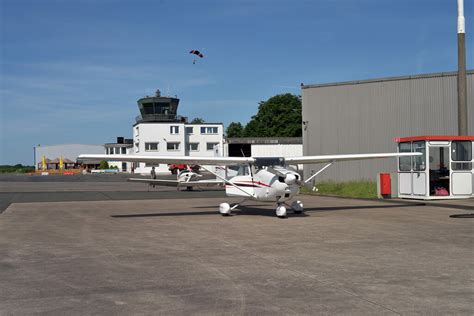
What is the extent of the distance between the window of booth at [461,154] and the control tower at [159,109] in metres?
67.6

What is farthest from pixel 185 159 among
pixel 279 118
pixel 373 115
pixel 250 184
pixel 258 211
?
pixel 279 118

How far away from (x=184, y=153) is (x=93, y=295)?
254 ft

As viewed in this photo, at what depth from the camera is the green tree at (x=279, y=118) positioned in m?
92.2

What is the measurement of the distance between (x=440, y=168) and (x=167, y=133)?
6393 cm

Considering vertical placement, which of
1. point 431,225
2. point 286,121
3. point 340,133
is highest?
point 286,121

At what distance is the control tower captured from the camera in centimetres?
8650

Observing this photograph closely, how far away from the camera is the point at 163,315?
17.0 feet

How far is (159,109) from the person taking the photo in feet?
285

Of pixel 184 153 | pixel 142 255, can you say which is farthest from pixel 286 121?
pixel 142 255

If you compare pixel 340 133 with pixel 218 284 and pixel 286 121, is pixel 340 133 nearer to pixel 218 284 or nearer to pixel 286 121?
pixel 218 284

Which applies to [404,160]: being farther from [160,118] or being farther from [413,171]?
[160,118]

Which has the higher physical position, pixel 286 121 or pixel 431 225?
pixel 286 121

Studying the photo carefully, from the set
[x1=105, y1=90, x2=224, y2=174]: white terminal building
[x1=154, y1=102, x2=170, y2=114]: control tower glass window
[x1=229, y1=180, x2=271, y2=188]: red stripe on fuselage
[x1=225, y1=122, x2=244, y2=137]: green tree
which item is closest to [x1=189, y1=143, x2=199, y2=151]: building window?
[x1=105, y1=90, x2=224, y2=174]: white terminal building

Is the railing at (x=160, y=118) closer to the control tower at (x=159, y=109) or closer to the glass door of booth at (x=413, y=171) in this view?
the control tower at (x=159, y=109)
